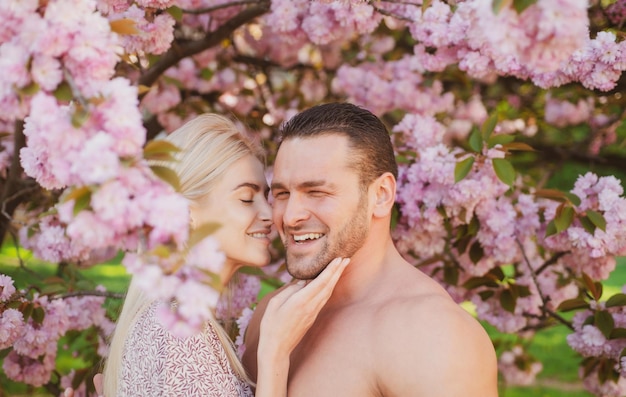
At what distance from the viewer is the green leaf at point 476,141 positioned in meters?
3.37

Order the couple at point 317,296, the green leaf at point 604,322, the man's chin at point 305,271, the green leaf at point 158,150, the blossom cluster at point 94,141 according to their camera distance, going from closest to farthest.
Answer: the blossom cluster at point 94,141 < the green leaf at point 158,150 < the couple at point 317,296 < the man's chin at point 305,271 < the green leaf at point 604,322

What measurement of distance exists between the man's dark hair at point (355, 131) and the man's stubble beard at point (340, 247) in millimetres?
121

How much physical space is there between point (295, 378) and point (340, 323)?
0.83ft

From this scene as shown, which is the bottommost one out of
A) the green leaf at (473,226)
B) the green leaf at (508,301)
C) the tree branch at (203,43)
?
the green leaf at (508,301)

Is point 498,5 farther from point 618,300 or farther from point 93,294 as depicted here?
point 93,294

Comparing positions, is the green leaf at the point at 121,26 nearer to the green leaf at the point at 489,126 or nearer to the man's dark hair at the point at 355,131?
the man's dark hair at the point at 355,131

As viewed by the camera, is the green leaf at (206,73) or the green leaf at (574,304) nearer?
the green leaf at (574,304)

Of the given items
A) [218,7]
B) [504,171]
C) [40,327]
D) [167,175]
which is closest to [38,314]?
[40,327]

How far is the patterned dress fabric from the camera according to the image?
96.4 inches

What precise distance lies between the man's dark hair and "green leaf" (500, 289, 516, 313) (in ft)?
4.40

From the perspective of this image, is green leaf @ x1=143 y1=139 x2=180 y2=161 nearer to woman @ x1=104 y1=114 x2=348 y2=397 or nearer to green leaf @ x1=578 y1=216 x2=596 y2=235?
woman @ x1=104 y1=114 x2=348 y2=397

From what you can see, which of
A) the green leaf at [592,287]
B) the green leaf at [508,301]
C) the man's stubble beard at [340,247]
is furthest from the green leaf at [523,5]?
the green leaf at [508,301]

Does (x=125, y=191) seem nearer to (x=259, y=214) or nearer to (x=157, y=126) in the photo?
(x=259, y=214)

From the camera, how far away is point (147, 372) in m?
2.51
